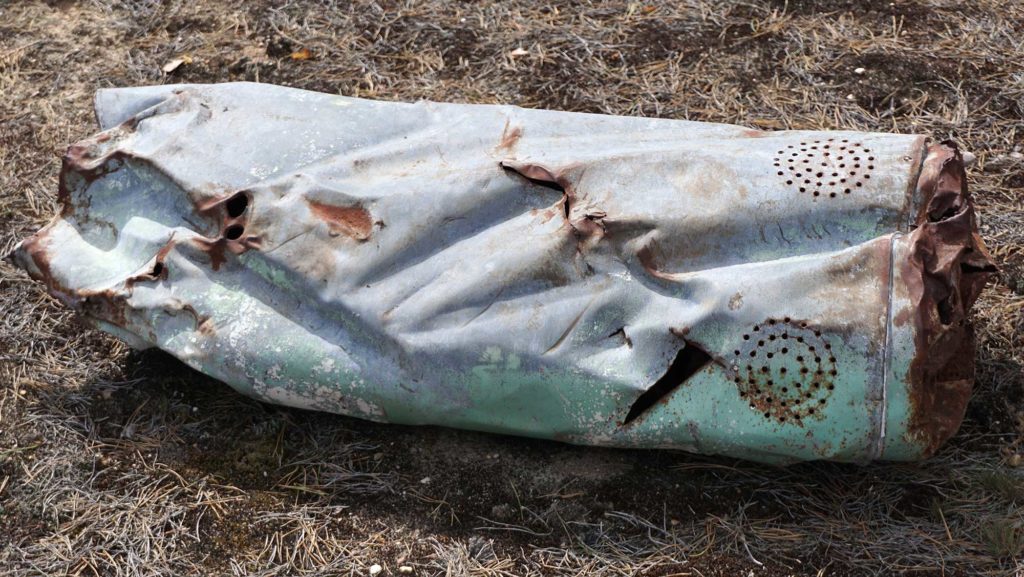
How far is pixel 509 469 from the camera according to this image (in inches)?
109

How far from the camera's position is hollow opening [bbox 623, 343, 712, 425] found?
2.46 meters

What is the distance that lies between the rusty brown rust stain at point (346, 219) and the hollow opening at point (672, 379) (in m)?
0.78

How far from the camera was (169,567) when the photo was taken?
8.52 ft

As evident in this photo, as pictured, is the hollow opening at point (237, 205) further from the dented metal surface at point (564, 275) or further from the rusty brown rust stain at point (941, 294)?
the rusty brown rust stain at point (941, 294)

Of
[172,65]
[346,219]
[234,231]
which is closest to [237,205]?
[234,231]

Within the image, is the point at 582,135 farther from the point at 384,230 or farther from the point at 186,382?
the point at 186,382

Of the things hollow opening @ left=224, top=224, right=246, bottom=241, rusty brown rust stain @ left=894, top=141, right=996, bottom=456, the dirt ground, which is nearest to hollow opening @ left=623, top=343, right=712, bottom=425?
the dirt ground

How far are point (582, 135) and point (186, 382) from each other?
1317mm

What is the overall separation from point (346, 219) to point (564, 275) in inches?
22.4

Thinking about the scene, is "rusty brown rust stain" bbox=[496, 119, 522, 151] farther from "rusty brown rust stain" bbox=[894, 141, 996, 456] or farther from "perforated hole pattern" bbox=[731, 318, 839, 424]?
"rusty brown rust stain" bbox=[894, 141, 996, 456]

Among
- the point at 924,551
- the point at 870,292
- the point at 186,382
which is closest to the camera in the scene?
the point at 870,292

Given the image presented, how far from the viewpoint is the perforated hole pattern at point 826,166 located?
247 cm

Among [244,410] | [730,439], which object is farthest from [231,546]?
[730,439]

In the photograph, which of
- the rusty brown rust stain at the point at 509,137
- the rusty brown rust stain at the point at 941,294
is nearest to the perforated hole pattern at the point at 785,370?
the rusty brown rust stain at the point at 941,294
